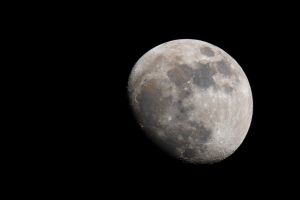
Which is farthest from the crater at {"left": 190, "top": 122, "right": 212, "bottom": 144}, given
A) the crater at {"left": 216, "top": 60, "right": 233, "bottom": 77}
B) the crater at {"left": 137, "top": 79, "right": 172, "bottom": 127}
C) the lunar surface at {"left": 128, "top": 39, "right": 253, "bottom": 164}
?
the crater at {"left": 216, "top": 60, "right": 233, "bottom": 77}

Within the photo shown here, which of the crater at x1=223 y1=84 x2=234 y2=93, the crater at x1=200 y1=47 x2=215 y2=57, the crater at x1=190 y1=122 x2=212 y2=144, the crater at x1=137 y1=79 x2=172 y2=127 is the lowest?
the crater at x1=190 y1=122 x2=212 y2=144

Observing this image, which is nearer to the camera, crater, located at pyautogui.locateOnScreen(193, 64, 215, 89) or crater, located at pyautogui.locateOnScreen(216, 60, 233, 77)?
crater, located at pyautogui.locateOnScreen(193, 64, 215, 89)

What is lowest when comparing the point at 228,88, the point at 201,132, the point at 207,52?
the point at 201,132

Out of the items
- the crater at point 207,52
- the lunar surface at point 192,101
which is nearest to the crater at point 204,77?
the lunar surface at point 192,101

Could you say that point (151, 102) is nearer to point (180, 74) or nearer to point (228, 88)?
point (180, 74)

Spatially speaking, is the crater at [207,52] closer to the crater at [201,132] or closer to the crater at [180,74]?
the crater at [180,74]

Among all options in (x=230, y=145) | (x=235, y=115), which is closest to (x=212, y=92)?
(x=235, y=115)

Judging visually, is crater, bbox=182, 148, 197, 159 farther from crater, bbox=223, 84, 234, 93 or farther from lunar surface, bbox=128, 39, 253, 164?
crater, bbox=223, 84, 234, 93

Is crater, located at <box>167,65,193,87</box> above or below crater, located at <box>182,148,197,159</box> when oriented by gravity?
above

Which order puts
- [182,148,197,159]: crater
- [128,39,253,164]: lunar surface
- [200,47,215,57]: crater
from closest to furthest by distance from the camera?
[128,39,253,164]: lunar surface
[182,148,197,159]: crater
[200,47,215,57]: crater

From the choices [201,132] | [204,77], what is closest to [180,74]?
[204,77]
